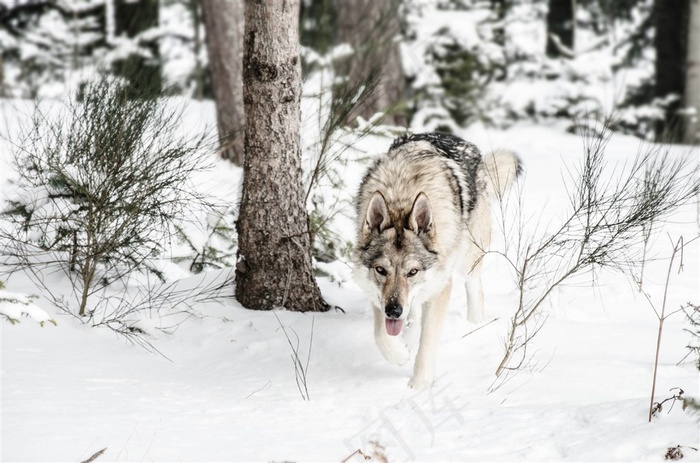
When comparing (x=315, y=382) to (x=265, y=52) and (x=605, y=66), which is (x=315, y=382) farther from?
(x=605, y=66)

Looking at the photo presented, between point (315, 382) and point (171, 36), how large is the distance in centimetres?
1414

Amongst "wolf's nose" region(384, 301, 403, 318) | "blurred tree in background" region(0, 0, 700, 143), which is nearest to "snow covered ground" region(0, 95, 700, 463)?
"wolf's nose" region(384, 301, 403, 318)

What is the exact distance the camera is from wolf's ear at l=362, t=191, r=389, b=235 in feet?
13.5

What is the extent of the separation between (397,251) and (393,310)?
406 millimetres

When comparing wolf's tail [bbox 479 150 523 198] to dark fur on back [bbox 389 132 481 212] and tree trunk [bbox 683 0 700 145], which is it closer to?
dark fur on back [bbox 389 132 481 212]

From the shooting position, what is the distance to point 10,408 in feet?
10.7

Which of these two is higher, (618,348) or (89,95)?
(89,95)

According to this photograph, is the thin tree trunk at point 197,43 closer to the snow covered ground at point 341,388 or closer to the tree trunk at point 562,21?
the tree trunk at point 562,21

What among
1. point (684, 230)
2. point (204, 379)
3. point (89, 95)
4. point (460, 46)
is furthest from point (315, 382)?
point (460, 46)

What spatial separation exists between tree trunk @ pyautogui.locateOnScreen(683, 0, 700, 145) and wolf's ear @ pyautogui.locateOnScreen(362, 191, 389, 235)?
373 inches

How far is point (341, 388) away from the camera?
3.92 metres

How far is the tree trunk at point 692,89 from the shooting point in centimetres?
1155

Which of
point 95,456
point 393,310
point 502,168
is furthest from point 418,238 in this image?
point 95,456

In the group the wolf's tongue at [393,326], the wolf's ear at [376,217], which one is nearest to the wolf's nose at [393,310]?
the wolf's tongue at [393,326]
